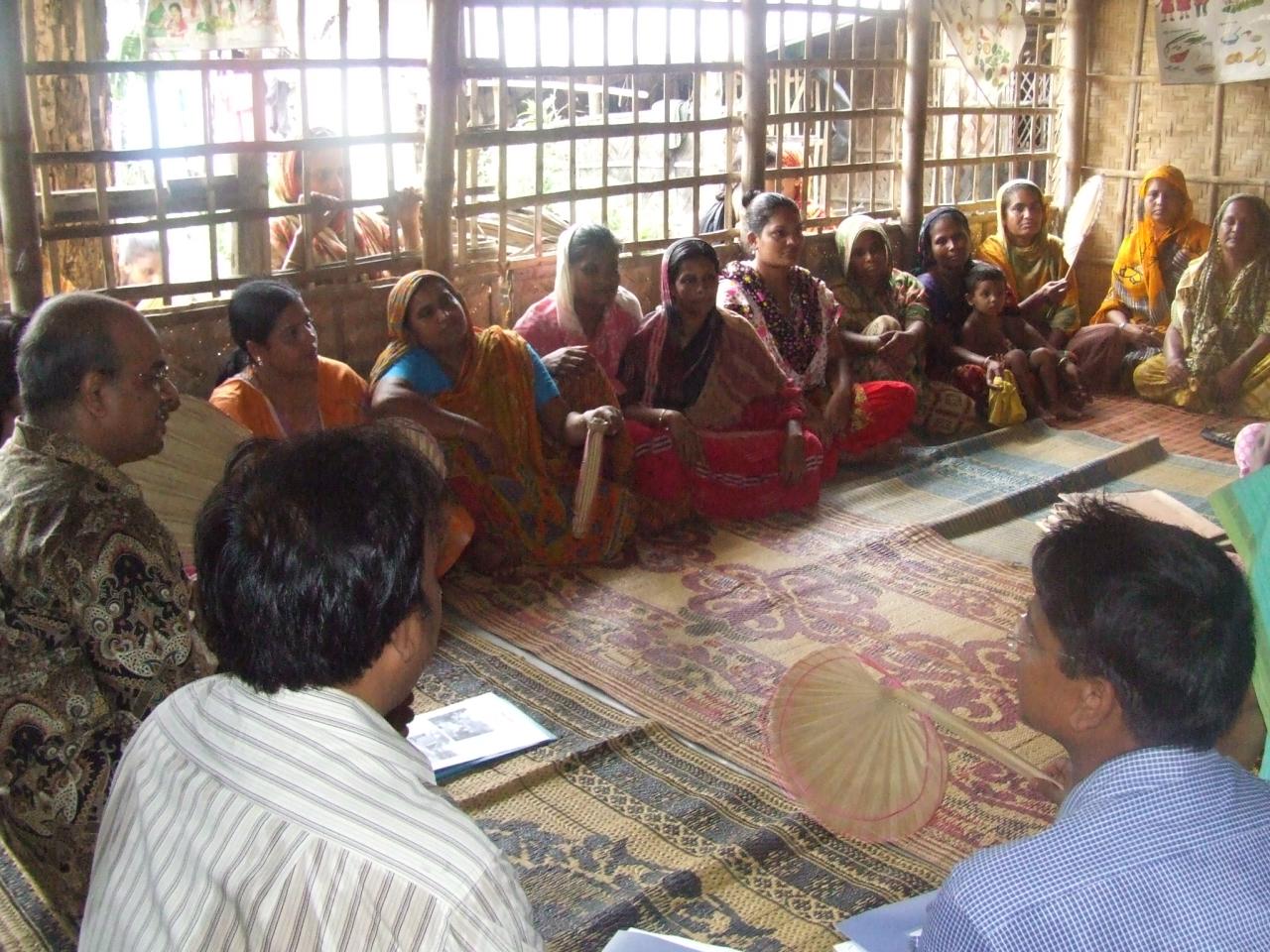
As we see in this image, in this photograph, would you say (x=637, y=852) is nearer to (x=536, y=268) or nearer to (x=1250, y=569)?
(x=1250, y=569)

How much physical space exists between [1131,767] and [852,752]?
2.33 feet

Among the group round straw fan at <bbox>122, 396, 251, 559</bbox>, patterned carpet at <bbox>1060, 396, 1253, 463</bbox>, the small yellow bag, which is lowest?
patterned carpet at <bbox>1060, 396, 1253, 463</bbox>

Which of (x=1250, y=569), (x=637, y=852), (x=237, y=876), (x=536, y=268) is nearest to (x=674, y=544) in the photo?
(x=536, y=268)

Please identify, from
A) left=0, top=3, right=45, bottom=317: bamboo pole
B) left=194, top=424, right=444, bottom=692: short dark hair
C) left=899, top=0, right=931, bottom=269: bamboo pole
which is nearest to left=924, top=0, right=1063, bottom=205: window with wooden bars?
left=899, top=0, right=931, bottom=269: bamboo pole

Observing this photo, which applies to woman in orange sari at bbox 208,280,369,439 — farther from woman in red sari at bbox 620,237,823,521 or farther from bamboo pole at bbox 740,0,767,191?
bamboo pole at bbox 740,0,767,191

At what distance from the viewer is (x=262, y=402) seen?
3.50 metres

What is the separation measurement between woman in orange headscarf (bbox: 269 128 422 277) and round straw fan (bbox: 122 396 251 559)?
1.48m

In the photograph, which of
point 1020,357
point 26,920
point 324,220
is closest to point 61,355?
point 26,920

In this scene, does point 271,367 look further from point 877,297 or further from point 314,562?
point 877,297

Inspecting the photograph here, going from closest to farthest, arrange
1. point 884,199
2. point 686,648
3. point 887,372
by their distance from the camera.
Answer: point 686,648 → point 887,372 → point 884,199

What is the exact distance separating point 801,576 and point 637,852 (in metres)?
1.57

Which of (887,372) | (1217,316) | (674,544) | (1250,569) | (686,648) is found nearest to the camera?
(1250,569)

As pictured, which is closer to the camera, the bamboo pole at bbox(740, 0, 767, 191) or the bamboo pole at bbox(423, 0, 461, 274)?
the bamboo pole at bbox(423, 0, 461, 274)

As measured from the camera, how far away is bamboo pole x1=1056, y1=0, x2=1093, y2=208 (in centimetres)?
712
